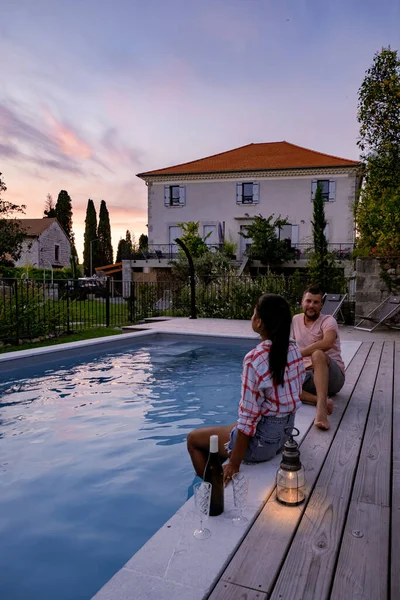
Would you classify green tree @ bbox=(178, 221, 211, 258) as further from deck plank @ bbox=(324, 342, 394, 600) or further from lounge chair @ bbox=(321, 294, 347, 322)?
deck plank @ bbox=(324, 342, 394, 600)

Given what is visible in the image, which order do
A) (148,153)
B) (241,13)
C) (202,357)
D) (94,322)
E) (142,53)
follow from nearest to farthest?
(202,357), (241,13), (142,53), (94,322), (148,153)

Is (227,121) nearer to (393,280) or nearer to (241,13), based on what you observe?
(241,13)

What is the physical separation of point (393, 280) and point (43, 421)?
8632mm

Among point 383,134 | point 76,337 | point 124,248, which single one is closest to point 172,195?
point 124,248

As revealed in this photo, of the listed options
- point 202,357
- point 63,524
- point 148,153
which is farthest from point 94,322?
point 148,153

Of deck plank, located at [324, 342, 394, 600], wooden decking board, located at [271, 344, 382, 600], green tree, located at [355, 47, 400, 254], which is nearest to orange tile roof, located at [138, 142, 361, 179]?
green tree, located at [355, 47, 400, 254]

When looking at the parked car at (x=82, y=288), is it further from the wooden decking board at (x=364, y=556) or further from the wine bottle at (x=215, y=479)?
the wooden decking board at (x=364, y=556)

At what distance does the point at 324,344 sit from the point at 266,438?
1477 mm

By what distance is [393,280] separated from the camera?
10.3 meters

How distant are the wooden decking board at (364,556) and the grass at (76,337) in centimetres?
670

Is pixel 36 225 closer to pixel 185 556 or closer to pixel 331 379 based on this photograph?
pixel 331 379

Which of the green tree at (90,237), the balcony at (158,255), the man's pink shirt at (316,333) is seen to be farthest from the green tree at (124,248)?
the man's pink shirt at (316,333)

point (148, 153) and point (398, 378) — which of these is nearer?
point (398, 378)

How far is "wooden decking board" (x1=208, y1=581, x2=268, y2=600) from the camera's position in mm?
1475
